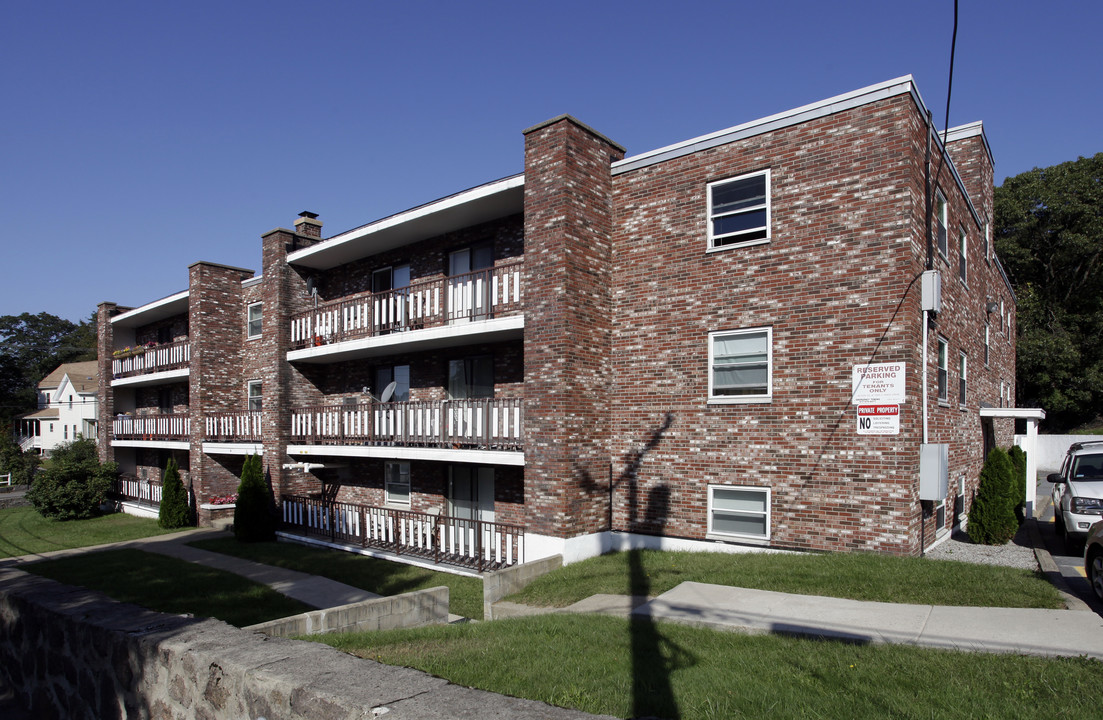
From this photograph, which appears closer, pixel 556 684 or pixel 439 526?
pixel 556 684

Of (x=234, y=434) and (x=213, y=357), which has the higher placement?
(x=213, y=357)

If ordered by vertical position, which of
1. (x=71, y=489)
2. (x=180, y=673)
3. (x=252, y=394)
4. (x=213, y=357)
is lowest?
(x=71, y=489)

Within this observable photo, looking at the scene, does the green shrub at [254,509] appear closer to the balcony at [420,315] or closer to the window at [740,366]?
the balcony at [420,315]

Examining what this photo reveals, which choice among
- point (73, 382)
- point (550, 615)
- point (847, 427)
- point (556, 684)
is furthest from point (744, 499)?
point (73, 382)

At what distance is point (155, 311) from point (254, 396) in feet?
24.8

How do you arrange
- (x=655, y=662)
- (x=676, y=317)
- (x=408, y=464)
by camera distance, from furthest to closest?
(x=408, y=464), (x=676, y=317), (x=655, y=662)

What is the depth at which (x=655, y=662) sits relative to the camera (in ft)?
19.8

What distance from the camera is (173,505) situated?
72.7 feet

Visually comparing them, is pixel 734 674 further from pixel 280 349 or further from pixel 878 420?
pixel 280 349

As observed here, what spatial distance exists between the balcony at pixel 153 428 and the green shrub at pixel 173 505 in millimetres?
1496

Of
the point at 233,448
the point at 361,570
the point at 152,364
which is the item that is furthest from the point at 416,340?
the point at 152,364

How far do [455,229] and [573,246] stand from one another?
4.57 meters

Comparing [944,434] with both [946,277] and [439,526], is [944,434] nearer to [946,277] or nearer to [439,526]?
[946,277]

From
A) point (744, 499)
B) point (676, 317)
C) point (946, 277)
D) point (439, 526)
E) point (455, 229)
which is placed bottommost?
point (439, 526)
